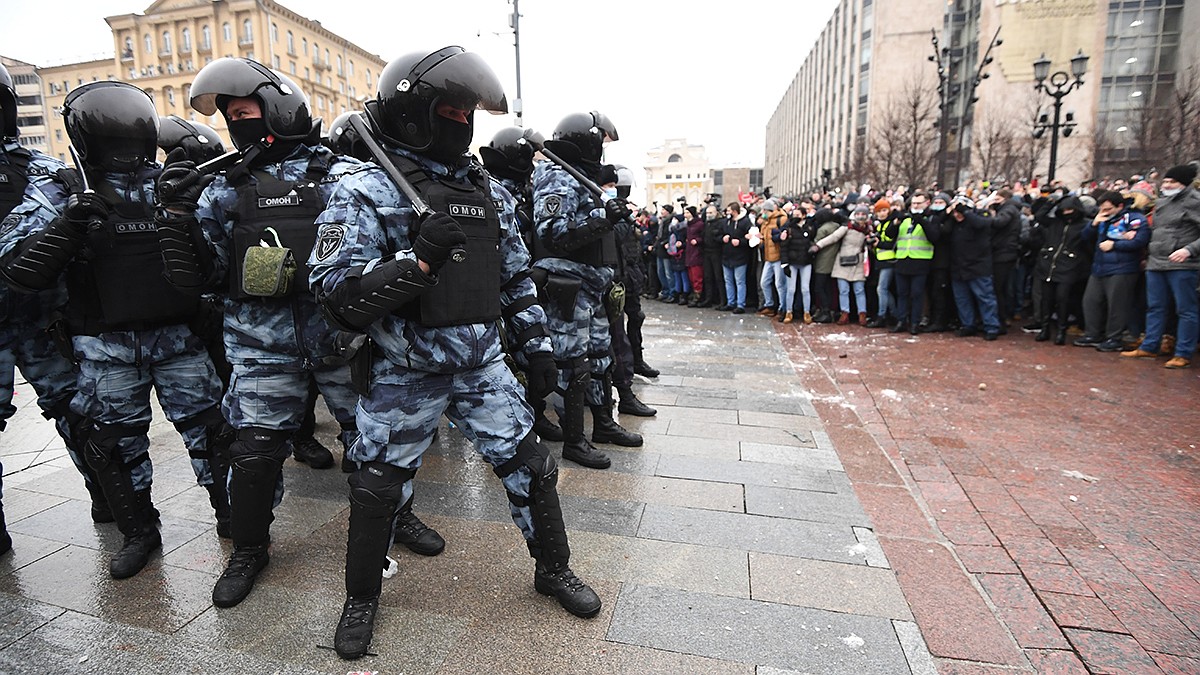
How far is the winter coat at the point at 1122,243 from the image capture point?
7.09 meters

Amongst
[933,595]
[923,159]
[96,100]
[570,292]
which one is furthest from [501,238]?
[923,159]

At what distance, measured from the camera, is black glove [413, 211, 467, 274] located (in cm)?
202

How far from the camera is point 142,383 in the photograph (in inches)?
117

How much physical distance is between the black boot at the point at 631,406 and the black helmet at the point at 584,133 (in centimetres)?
201

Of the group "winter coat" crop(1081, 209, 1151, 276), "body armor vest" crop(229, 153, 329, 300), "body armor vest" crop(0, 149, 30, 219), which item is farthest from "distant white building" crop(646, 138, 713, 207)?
"body armor vest" crop(229, 153, 329, 300)

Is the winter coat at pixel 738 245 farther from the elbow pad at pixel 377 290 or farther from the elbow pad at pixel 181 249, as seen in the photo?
the elbow pad at pixel 377 290

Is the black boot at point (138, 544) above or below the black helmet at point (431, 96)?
below

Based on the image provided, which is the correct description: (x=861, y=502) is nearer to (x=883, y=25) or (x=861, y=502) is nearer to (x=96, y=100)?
(x=96, y=100)

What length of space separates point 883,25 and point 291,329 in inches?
2361

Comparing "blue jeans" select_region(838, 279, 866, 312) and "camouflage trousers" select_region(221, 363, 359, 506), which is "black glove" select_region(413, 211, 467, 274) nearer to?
"camouflage trousers" select_region(221, 363, 359, 506)

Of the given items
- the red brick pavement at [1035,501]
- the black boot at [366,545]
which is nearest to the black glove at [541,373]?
the black boot at [366,545]

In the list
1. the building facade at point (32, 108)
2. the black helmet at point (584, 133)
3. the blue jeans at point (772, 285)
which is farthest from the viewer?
the building facade at point (32, 108)

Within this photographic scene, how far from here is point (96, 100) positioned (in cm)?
287

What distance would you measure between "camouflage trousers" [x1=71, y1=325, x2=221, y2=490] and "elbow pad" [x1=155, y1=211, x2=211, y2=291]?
1.49 feet
